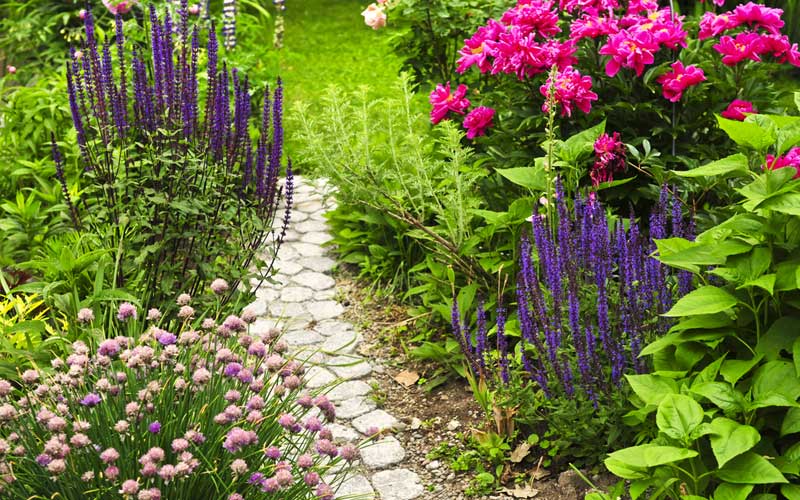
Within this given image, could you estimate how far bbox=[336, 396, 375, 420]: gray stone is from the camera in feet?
12.0

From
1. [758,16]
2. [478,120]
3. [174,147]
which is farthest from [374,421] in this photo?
[758,16]

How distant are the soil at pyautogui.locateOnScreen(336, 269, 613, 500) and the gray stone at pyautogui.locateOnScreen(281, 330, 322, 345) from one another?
218 mm

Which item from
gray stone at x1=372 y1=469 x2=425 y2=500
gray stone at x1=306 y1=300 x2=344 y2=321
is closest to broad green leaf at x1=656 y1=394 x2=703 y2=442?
gray stone at x1=372 y1=469 x2=425 y2=500

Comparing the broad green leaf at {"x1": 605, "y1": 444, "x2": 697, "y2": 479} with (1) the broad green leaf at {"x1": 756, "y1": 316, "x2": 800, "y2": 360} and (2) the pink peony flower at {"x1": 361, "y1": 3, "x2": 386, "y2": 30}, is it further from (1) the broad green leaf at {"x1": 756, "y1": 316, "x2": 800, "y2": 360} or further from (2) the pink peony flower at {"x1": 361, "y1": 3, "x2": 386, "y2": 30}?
(2) the pink peony flower at {"x1": 361, "y1": 3, "x2": 386, "y2": 30}

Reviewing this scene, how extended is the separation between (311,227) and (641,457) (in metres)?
3.36

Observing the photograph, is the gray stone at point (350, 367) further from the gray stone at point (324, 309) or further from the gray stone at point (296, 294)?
the gray stone at point (296, 294)

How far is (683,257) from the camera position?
2480 mm

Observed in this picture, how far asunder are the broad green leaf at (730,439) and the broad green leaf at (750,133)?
0.72m

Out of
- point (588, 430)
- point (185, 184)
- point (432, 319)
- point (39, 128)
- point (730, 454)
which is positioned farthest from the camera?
point (39, 128)

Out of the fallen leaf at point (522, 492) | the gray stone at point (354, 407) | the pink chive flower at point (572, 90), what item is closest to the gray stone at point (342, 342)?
the gray stone at point (354, 407)

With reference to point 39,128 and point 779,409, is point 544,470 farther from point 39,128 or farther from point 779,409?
point 39,128

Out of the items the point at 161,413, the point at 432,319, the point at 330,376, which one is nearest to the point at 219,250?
the point at 330,376

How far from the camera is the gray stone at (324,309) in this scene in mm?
4445

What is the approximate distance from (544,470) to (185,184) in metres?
1.65
